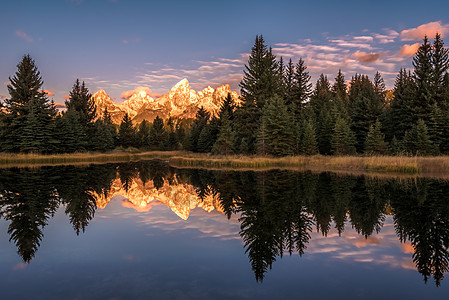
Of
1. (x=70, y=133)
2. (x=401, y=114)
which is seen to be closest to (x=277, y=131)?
(x=401, y=114)

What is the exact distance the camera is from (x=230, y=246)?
370 inches

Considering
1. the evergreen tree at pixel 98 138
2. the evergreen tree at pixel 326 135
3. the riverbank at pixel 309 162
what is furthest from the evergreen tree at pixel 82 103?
the evergreen tree at pixel 326 135

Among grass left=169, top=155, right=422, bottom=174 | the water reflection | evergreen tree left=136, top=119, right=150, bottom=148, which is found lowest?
the water reflection

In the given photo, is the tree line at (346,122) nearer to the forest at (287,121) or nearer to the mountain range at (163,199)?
the forest at (287,121)

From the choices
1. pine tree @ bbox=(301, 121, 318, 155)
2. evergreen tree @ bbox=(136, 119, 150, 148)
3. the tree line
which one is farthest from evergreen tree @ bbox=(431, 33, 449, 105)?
evergreen tree @ bbox=(136, 119, 150, 148)

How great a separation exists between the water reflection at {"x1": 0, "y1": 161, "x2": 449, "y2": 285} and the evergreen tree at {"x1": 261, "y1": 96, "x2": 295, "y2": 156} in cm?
2138

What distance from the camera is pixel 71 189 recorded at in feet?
65.2

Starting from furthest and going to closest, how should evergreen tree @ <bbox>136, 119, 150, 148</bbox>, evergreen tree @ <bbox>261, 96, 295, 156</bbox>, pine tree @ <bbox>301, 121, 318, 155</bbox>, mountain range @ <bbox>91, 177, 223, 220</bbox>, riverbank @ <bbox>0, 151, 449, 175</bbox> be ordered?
1. evergreen tree @ <bbox>136, 119, 150, 148</bbox>
2. pine tree @ <bbox>301, 121, 318, 155</bbox>
3. evergreen tree @ <bbox>261, 96, 295, 156</bbox>
4. riverbank @ <bbox>0, 151, 449, 175</bbox>
5. mountain range @ <bbox>91, 177, 223, 220</bbox>

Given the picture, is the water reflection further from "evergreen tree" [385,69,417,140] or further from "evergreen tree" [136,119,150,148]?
"evergreen tree" [136,119,150,148]

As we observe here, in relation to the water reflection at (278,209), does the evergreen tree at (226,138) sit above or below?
above

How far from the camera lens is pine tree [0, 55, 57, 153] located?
49.0 metres

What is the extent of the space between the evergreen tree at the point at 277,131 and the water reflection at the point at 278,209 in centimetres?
2138

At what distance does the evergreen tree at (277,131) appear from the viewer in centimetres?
4316

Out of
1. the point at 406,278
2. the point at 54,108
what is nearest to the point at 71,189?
the point at 406,278
